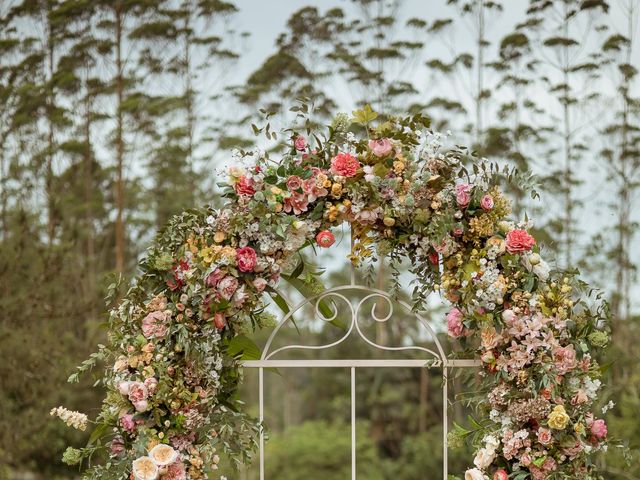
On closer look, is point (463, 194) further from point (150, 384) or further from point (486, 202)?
point (150, 384)

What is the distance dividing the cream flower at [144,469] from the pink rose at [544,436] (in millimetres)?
1360

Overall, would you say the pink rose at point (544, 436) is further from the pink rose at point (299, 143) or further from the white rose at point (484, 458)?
the pink rose at point (299, 143)

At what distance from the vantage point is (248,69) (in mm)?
Answer: 11484

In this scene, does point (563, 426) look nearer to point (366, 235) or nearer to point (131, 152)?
point (366, 235)

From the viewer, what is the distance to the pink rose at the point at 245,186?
3.12 m

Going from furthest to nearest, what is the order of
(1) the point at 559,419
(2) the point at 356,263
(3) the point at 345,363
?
(3) the point at 345,363, (2) the point at 356,263, (1) the point at 559,419

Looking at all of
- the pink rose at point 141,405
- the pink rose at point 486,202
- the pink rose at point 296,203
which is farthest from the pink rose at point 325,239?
the pink rose at point 141,405

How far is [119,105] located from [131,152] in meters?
0.69

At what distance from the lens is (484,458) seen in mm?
3031

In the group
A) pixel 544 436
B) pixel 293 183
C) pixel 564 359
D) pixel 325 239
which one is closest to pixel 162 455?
pixel 325 239

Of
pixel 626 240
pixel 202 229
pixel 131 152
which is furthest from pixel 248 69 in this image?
pixel 202 229

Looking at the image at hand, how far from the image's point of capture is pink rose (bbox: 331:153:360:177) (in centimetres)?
310

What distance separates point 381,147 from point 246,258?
64 centimetres

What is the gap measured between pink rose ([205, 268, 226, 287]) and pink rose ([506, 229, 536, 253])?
1.04 m
